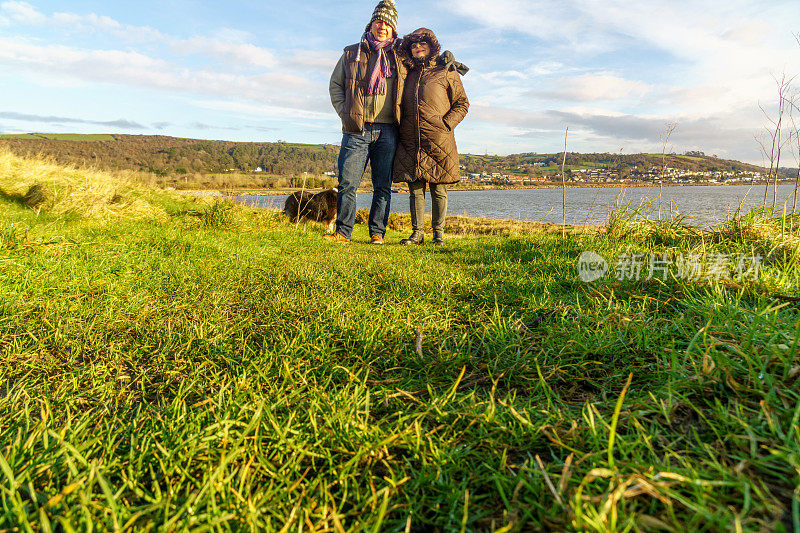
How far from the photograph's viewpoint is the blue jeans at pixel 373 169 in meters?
6.14

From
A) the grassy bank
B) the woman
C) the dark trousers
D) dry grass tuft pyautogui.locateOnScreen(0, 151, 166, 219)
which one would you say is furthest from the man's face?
the grassy bank

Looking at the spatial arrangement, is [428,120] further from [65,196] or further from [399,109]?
[65,196]

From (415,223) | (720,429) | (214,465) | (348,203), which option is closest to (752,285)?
(720,429)

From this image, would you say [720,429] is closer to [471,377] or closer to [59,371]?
[471,377]

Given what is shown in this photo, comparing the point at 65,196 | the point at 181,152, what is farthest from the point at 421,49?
the point at 181,152

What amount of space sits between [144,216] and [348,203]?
9.83 feet

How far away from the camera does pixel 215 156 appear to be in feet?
202

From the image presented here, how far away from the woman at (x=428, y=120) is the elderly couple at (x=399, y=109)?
0.01 metres

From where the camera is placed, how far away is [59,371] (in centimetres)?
172

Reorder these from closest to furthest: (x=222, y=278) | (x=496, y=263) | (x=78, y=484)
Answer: (x=78, y=484), (x=222, y=278), (x=496, y=263)

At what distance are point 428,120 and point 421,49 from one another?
1.10 metres

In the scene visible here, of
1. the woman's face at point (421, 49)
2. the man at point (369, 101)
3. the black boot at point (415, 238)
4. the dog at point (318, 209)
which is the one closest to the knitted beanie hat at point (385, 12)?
the man at point (369, 101)

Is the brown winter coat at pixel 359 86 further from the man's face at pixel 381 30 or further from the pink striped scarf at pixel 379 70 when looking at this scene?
the man's face at pixel 381 30

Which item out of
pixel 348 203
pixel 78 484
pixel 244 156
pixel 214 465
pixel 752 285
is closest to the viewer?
pixel 78 484
